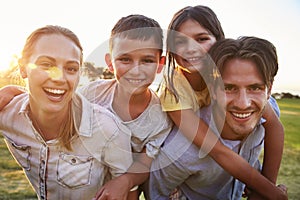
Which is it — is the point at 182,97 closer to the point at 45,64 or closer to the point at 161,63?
the point at 161,63

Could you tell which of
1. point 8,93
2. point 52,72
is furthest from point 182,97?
point 8,93

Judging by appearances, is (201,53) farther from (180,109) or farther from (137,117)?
(137,117)

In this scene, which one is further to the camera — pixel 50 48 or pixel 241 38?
pixel 241 38

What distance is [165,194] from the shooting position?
10.8 ft

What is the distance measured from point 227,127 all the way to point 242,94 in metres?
0.35

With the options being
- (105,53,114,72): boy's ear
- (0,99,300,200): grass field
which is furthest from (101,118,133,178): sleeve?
(0,99,300,200): grass field

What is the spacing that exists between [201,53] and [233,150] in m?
0.75

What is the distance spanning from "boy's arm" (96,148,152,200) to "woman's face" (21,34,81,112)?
63 centimetres

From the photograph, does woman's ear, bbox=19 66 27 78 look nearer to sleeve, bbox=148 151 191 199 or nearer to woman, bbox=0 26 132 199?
woman, bbox=0 26 132 199

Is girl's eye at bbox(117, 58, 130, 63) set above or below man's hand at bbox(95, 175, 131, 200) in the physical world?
above

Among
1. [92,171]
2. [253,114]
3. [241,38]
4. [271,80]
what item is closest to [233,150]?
[253,114]

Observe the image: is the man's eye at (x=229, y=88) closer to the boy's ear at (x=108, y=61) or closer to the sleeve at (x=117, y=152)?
the sleeve at (x=117, y=152)

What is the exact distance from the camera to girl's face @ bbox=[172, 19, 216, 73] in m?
3.07

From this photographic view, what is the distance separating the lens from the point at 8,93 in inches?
119
